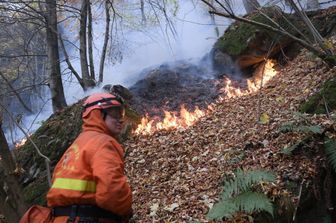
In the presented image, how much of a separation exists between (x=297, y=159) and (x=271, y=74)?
5.63 meters

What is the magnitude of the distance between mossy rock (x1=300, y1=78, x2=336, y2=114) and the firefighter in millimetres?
3436

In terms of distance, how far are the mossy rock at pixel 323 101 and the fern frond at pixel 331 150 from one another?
111 centimetres

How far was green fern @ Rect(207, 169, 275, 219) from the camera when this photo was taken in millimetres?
3742

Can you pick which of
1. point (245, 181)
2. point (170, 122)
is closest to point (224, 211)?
point (245, 181)

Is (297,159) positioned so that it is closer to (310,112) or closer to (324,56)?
(310,112)

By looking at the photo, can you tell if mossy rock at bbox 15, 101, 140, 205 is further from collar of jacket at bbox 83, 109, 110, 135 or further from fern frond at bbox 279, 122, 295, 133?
collar of jacket at bbox 83, 109, 110, 135

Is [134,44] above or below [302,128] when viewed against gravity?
above

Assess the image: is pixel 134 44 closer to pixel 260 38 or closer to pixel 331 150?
pixel 260 38

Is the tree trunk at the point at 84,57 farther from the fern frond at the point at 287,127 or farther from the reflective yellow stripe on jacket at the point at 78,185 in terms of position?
the reflective yellow stripe on jacket at the point at 78,185

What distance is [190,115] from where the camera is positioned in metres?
8.45

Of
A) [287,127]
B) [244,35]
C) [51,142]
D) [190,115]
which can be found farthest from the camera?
[244,35]

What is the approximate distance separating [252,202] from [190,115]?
474 cm

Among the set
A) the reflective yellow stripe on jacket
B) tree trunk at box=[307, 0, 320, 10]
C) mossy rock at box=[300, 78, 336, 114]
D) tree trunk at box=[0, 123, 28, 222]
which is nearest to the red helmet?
the reflective yellow stripe on jacket

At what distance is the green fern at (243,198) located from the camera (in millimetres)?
3742
